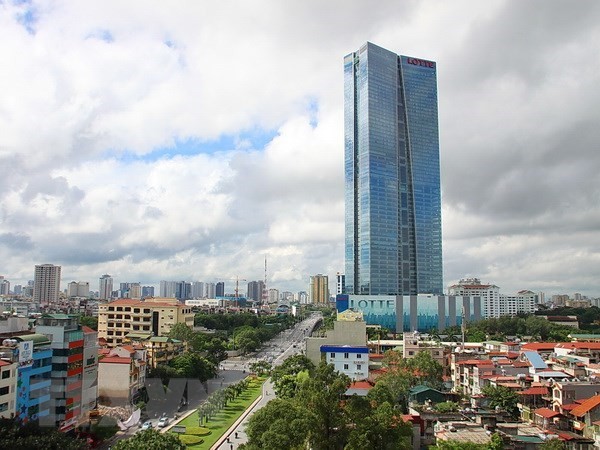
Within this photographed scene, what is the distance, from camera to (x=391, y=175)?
100562 mm

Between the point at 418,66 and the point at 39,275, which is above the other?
the point at 418,66

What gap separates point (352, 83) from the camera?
343 feet

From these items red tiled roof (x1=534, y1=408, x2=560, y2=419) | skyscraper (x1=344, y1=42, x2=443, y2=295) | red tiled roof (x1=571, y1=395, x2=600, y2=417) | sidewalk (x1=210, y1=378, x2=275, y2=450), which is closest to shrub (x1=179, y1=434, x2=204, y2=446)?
sidewalk (x1=210, y1=378, x2=275, y2=450)

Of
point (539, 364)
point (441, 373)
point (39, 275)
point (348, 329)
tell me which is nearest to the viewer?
point (539, 364)

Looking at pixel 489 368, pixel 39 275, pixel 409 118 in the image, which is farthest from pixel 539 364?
pixel 39 275

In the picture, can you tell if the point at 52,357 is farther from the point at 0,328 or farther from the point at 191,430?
the point at 191,430

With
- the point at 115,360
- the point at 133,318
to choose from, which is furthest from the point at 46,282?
the point at 115,360

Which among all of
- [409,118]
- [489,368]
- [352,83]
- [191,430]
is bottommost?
[191,430]

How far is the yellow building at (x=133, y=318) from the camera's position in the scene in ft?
206

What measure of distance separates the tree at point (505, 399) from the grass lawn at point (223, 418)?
15895mm

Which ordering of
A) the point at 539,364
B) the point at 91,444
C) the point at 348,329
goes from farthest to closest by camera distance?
the point at 348,329 → the point at 539,364 → the point at 91,444

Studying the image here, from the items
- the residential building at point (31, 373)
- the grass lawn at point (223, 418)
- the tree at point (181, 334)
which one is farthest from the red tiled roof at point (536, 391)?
the tree at point (181, 334)

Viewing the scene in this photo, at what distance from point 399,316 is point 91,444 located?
67.5 meters

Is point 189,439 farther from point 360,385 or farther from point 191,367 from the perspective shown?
point 191,367
